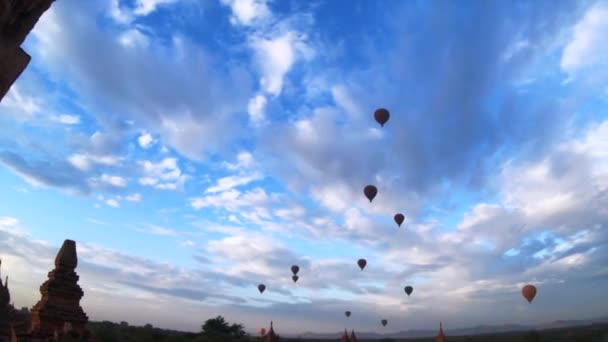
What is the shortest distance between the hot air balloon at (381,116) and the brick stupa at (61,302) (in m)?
23.3

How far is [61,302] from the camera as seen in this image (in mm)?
16594

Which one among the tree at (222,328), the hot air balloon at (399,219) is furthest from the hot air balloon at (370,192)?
the tree at (222,328)

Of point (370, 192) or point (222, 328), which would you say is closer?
point (370, 192)

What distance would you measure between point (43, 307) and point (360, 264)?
37331 mm

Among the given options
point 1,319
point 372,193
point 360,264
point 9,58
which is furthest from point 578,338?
point 9,58

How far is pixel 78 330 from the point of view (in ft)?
51.3

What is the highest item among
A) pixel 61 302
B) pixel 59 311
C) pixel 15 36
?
pixel 15 36

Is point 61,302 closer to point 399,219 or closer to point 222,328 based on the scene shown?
point 399,219

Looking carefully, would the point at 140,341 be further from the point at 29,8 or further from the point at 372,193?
the point at 29,8

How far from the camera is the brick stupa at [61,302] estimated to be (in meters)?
15.7

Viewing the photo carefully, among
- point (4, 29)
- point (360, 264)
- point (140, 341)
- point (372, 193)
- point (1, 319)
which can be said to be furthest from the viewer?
point (140, 341)

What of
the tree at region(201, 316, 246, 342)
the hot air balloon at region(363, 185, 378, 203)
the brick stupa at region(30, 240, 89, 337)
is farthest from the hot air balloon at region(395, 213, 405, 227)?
the tree at region(201, 316, 246, 342)

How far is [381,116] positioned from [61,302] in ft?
82.6

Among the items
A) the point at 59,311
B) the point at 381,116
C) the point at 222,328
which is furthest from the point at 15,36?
the point at 222,328
